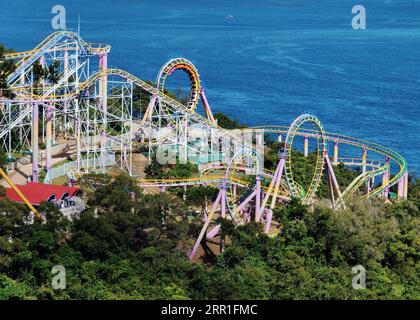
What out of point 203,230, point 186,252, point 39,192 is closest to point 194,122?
point 39,192

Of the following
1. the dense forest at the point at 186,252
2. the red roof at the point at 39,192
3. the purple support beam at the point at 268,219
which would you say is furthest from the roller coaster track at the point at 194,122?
the red roof at the point at 39,192

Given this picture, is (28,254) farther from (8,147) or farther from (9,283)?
(8,147)

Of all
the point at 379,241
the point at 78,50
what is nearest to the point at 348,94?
the point at 78,50

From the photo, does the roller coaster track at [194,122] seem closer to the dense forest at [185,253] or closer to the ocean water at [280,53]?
the dense forest at [185,253]

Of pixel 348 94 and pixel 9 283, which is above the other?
pixel 348 94

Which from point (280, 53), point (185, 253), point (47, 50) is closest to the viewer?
point (185, 253)

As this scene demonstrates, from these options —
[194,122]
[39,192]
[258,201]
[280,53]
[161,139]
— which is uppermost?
[280,53]

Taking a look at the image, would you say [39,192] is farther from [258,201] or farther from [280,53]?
[280,53]

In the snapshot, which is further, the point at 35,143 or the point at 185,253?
the point at 35,143
